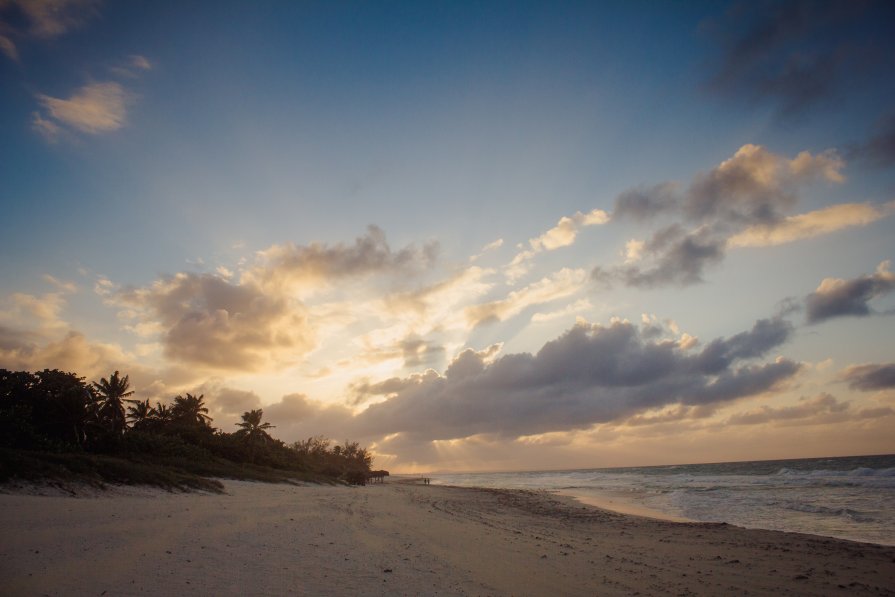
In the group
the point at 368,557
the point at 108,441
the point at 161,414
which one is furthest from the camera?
the point at 161,414

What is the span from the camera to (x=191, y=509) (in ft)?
50.4

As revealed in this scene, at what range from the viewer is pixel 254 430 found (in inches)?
2279

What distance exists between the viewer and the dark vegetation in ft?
66.3

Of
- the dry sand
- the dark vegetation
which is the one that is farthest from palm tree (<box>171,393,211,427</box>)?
the dry sand

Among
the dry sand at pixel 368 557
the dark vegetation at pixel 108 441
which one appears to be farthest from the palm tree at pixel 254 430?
the dry sand at pixel 368 557

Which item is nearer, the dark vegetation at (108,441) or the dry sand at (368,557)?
the dry sand at (368,557)

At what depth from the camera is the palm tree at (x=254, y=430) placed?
5600cm

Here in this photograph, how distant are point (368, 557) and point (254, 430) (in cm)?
5506

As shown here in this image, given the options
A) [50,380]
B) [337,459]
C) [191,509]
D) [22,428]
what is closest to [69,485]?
[191,509]

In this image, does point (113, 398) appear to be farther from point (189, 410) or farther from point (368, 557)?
point (368, 557)

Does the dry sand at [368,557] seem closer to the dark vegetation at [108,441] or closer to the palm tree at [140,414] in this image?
the dark vegetation at [108,441]

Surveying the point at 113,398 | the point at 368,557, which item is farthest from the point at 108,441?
the point at 368,557

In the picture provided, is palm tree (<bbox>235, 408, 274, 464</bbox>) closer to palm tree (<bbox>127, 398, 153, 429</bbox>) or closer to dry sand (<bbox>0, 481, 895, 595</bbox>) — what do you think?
palm tree (<bbox>127, 398, 153, 429</bbox>)

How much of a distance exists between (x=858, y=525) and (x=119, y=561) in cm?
2846
